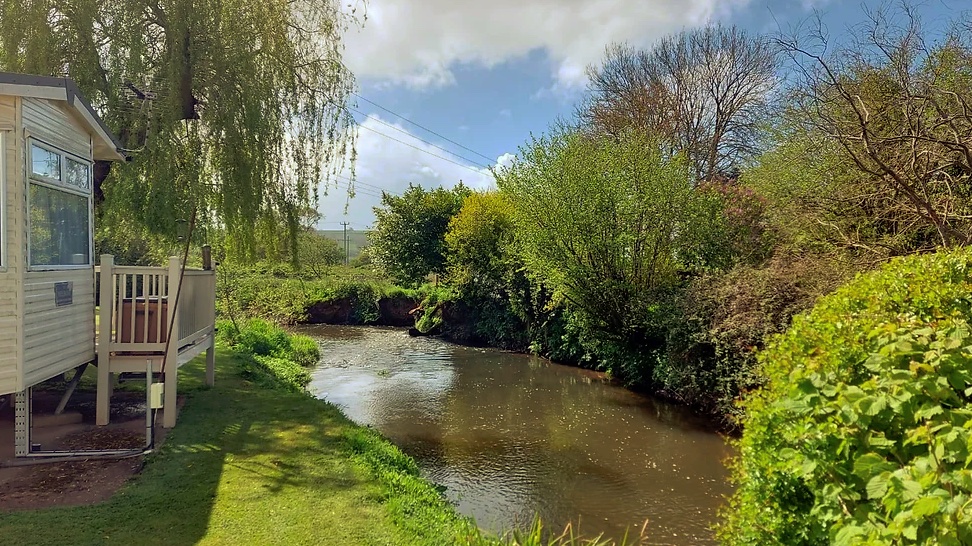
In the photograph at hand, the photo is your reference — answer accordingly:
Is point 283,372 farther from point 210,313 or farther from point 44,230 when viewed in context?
point 44,230

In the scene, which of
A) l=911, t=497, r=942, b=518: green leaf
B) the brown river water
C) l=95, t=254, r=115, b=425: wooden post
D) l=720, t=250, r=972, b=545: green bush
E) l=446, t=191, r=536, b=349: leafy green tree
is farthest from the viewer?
l=446, t=191, r=536, b=349: leafy green tree

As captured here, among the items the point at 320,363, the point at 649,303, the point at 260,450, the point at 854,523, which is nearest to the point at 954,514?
the point at 854,523

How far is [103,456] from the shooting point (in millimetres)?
5727

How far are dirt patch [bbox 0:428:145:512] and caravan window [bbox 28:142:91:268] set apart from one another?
6.42 ft

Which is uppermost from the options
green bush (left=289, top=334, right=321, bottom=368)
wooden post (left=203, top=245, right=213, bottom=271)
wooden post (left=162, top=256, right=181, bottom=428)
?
wooden post (left=203, top=245, right=213, bottom=271)

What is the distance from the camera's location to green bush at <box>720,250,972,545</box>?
67.6 inches

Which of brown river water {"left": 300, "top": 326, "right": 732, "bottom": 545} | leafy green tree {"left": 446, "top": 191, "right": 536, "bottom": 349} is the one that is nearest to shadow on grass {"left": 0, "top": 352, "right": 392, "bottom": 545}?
brown river water {"left": 300, "top": 326, "right": 732, "bottom": 545}

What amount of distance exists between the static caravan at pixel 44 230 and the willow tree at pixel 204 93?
298 centimetres

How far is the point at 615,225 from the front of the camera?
550 inches

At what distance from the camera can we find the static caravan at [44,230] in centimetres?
517

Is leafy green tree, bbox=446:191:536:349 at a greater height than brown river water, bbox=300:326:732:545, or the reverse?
leafy green tree, bbox=446:191:536:349

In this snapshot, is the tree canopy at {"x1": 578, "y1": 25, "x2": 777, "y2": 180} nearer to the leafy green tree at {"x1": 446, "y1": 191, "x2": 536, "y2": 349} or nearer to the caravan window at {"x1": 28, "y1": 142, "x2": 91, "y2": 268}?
the leafy green tree at {"x1": 446, "y1": 191, "x2": 536, "y2": 349}

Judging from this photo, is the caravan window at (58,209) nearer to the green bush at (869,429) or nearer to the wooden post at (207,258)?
the wooden post at (207,258)

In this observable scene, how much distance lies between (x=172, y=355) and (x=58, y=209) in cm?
199
